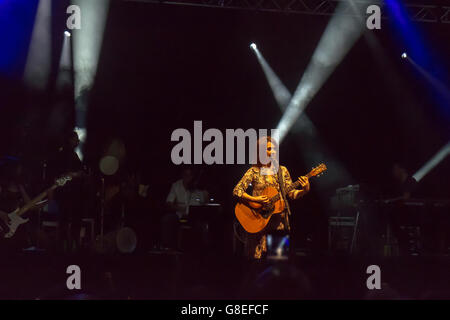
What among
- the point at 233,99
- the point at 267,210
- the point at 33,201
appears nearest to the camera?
the point at 267,210

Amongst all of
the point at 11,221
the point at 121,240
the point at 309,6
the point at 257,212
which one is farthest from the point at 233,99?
the point at 11,221

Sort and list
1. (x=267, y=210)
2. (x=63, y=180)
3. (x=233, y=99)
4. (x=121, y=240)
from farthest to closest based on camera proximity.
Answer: (x=233, y=99) → (x=121, y=240) → (x=63, y=180) → (x=267, y=210)

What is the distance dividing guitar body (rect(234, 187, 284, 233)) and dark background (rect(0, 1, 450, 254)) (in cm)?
380

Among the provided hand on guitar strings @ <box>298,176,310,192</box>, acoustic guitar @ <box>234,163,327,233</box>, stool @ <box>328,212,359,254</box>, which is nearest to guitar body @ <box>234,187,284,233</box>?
acoustic guitar @ <box>234,163,327,233</box>

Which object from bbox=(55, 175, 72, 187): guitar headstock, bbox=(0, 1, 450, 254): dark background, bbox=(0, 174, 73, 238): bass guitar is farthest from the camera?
bbox=(0, 1, 450, 254): dark background

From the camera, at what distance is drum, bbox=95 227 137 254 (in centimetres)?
869

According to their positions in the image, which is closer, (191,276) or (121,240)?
(191,276)

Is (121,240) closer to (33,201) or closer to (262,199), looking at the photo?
(33,201)

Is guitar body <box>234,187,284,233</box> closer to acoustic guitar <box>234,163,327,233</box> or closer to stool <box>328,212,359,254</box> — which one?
acoustic guitar <box>234,163,327,233</box>

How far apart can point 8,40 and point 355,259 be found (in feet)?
27.5

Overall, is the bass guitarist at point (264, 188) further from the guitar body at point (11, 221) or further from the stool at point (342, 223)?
the stool at point (342, 223)

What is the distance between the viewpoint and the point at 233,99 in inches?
416

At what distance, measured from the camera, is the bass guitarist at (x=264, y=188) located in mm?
5684

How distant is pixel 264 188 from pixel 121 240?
4.15 metres
